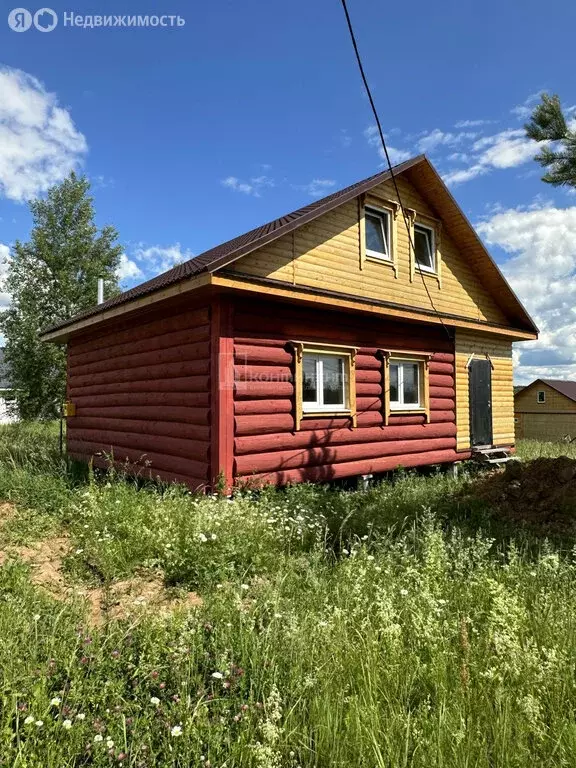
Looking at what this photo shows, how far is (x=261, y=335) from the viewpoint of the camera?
7.68 meters

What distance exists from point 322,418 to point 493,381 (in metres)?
6.31

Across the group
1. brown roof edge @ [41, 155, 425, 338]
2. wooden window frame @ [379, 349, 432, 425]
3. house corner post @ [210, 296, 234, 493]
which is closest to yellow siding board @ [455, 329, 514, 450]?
wooden window frame @ [379, 349, 432, 425]

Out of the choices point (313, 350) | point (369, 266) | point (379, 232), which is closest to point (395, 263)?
point (379, 232)

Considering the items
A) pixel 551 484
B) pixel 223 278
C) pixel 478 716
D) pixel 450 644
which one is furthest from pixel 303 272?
pixel 478 716

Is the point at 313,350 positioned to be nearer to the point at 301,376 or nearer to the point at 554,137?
the point at 301,376

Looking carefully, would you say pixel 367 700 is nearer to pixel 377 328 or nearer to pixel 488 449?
pixel 377 328

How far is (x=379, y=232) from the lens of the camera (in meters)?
9.98

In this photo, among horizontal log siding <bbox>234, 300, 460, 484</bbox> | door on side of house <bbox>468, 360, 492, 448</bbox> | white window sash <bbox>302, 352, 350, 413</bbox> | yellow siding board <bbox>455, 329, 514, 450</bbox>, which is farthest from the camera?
door on side of house <bbox>468, 360, 492, 448</bbox>

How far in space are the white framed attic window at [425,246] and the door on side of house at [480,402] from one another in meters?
2.69

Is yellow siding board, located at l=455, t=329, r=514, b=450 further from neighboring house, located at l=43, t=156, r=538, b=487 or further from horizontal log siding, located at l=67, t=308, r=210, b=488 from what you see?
horizontal log siding, located at l=67, t=308, r=210, b=488

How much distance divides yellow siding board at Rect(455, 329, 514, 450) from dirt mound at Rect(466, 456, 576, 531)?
2787 mm

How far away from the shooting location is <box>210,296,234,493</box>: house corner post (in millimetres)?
7012

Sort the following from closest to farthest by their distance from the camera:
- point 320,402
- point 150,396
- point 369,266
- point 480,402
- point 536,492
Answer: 1. point 536,492
2. point 320,402
3. point 150,396
4. point 369,266
5. point 480,402

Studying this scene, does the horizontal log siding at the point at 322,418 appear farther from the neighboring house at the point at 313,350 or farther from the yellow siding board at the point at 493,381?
the yellow siding board at the point at 493,381
